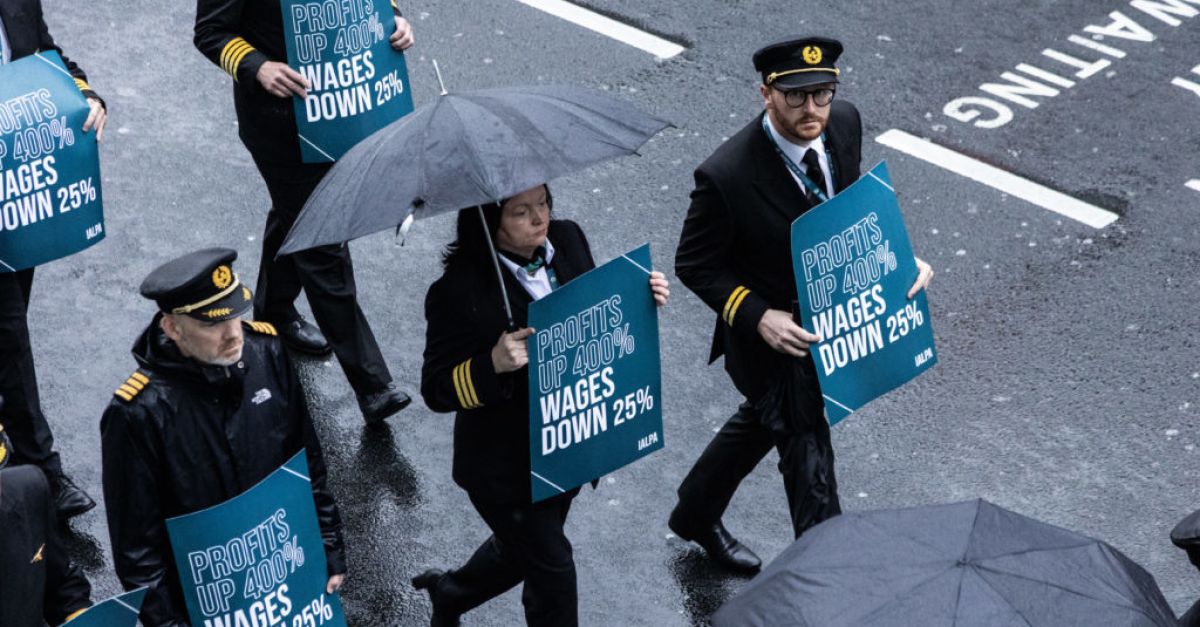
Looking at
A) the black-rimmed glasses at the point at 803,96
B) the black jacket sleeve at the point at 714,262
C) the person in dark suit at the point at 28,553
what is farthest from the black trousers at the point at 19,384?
the black-rimmed glasses at the point at 803,96

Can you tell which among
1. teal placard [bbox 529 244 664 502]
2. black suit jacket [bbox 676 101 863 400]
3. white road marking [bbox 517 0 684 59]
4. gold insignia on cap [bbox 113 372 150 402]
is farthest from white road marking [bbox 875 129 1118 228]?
gold insignia on cap [bbox 113 372 150 402]

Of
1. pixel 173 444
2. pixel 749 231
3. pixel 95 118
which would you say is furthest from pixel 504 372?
pixel 95 118

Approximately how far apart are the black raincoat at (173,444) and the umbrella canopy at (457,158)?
426 millimetres

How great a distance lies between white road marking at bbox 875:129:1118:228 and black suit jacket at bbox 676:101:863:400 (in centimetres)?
302

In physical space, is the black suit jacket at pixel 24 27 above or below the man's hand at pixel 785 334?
above

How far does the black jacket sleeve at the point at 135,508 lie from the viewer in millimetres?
4871

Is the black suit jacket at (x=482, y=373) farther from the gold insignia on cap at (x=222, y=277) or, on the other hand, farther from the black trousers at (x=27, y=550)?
the black trousers at (x=27, y=550)

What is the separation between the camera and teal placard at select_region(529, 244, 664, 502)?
5324 millimetres

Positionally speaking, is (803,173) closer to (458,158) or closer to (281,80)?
(458,158)

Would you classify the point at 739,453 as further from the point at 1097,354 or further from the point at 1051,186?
the point at 1051,186

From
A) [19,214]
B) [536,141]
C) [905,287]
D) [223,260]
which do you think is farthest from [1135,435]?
[19,214]

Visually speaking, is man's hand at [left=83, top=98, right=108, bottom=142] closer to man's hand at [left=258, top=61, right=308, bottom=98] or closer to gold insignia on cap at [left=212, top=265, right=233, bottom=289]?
man's hand at [left=258, top=61, right=308, bottom=98]

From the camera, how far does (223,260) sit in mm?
5043

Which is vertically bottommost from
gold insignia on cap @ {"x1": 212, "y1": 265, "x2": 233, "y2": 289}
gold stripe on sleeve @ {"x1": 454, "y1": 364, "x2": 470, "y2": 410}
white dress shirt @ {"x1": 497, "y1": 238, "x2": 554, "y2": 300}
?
gold stripe on sleeve @ {"x1": 454, "y1": 364, "x2": 470, "y2": 410}
